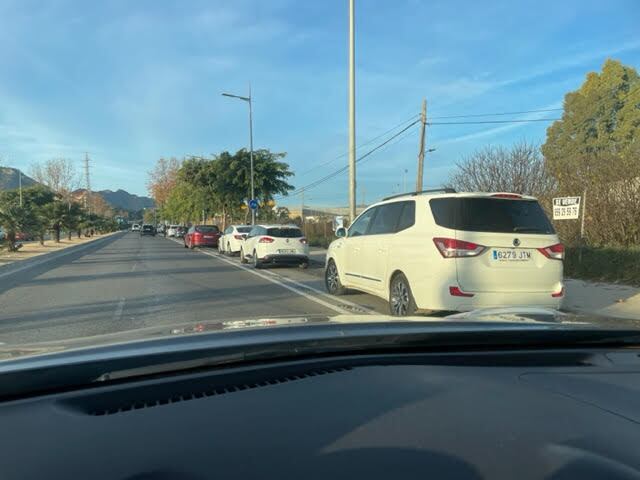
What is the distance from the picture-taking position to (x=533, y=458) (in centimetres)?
177

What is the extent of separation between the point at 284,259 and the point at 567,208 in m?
8.73

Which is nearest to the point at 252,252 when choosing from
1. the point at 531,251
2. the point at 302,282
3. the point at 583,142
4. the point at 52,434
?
the point at 302,282

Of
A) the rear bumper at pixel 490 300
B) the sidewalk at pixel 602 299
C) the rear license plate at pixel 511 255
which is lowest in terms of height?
the sidewalk at pixel 602 299

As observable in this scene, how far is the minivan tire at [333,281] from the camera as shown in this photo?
→ 11260 millimetres

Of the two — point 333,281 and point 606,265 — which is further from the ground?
point 606,265

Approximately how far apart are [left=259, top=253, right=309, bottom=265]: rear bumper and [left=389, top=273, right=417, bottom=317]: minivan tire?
31.6 ft

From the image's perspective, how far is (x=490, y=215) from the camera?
7.29 meters

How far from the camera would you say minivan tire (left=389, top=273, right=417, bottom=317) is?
7794mm

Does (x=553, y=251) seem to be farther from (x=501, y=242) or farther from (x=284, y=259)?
(x=284, y=259)

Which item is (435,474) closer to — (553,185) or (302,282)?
(302,282)

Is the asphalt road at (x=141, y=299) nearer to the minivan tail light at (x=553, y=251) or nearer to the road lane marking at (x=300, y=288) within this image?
the road lane marking at (x=300, y=288)

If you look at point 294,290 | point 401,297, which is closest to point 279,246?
point 294,290

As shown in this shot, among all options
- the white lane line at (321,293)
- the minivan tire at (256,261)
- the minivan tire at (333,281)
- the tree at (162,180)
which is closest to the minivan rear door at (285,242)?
the minivan tire at (256,261)

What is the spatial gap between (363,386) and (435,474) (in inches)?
24.7
